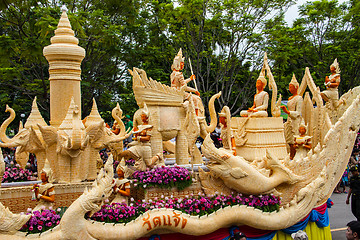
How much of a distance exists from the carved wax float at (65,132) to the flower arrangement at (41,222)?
170cm

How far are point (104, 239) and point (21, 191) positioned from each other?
Answer: 2167mm

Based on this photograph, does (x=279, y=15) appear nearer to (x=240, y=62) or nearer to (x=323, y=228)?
(x=240, y=62)

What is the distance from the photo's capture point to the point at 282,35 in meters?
19.1

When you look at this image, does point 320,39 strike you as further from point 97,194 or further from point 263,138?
point 97,194

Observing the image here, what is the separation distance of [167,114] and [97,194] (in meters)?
3.28

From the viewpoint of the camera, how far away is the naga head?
180 inches

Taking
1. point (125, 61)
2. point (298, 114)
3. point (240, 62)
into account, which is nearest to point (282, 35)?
point (240, 62)

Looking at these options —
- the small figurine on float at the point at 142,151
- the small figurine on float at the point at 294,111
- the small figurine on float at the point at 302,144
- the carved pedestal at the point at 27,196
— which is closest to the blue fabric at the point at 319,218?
the small figurine on float at the point at 302,144

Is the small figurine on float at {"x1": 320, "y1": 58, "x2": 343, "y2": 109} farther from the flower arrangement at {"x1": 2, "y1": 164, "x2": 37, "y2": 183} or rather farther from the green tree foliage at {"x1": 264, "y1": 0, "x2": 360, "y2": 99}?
the green tree foliage at {"x1": 264, "y1": 0, "x2": 360, "y2": 99}

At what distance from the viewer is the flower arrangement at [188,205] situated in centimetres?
493

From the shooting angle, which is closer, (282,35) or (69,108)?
(69,108)

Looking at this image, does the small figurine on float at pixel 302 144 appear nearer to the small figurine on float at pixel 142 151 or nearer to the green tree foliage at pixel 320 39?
the small figurine on float at pixel 142 151

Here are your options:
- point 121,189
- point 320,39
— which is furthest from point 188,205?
point 320,39

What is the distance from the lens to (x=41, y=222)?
457 centimetres
